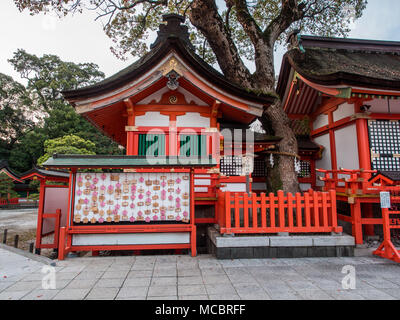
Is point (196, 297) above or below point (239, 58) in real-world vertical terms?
below

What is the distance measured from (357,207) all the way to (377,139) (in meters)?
2.72

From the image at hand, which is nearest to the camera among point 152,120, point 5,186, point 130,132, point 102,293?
point 102,293

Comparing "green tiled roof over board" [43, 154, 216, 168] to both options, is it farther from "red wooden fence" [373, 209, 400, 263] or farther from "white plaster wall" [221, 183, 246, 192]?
"red wooden fence" [373, 209, 400, 263]

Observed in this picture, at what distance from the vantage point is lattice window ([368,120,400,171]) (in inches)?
293

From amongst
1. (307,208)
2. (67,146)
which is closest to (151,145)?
(307,208)

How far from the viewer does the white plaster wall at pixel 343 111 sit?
25.6ft

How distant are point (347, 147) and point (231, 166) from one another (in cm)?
399

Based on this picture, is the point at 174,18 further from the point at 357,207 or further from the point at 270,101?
the point at 357,207

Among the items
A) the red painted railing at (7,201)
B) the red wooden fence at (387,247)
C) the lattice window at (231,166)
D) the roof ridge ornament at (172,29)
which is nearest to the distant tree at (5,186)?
the red painted railing at (7,201)

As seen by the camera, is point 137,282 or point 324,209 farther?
point 324,209

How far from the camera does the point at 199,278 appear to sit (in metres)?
4.09

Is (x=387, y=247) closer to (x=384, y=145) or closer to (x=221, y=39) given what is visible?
(x=384, y=145)

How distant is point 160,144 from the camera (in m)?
7.98

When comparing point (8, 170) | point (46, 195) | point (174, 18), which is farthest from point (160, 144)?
point (8, 170)
